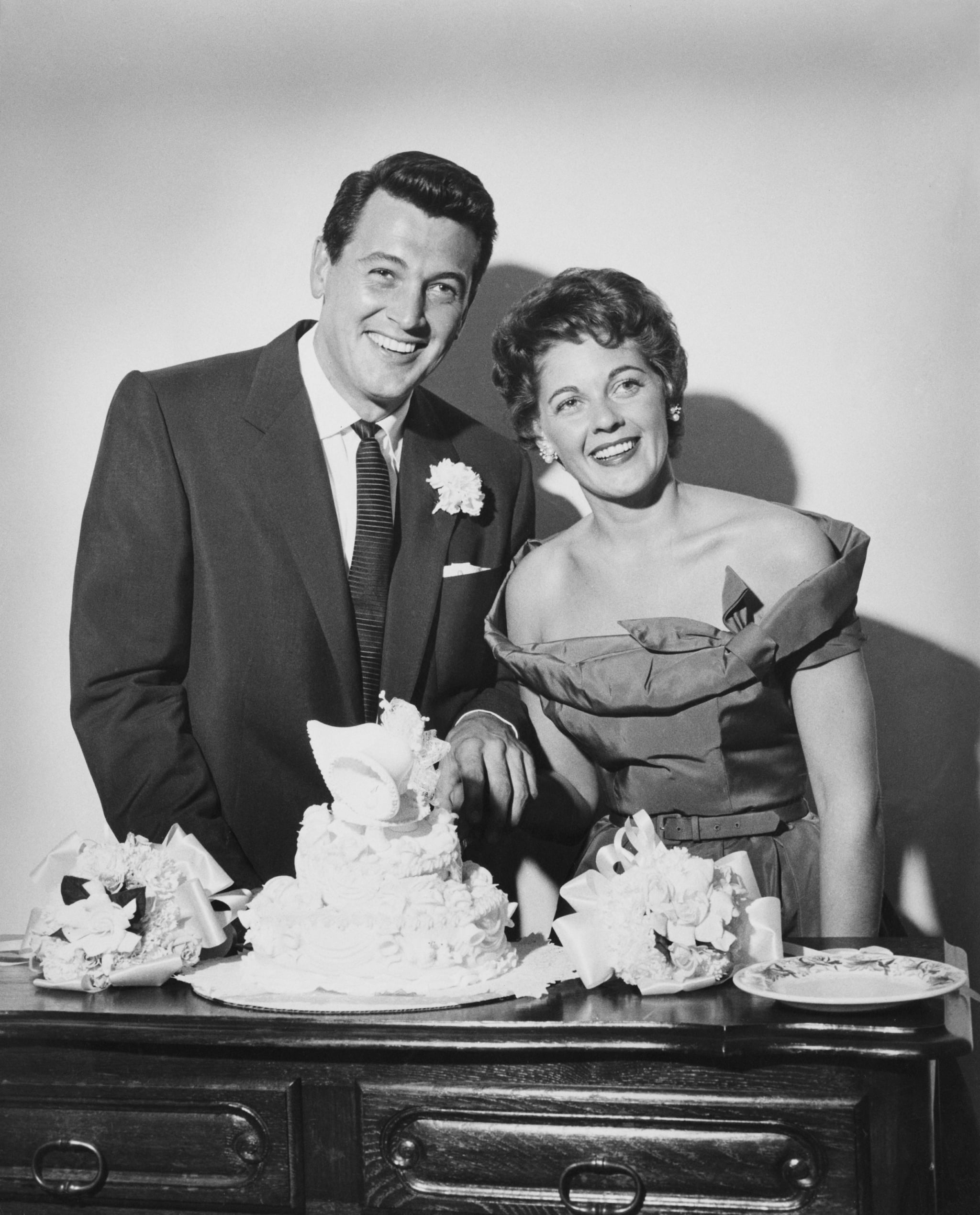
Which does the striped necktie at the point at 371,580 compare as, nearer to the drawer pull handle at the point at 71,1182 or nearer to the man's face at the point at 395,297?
the man's face at the point at 395,297

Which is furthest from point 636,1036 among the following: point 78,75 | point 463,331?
point 78,75

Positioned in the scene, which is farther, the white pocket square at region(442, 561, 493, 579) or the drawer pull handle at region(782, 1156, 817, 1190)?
the white pocket square at region(442, 561, 493, 579)

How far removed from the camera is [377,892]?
1.91m

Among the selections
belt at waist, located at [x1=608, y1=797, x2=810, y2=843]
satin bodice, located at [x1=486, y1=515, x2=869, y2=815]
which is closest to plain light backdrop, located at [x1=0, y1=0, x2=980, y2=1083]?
satin bodice, located at [x1=486, y1=515, x2=869, y2=815]

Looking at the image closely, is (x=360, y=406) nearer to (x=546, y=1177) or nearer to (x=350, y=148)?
(x=350, y=148)

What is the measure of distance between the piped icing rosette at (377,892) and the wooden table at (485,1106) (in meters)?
0.10

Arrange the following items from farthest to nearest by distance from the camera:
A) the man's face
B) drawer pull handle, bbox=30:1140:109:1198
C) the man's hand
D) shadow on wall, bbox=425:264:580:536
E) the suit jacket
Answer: shadow on wall, bbox=425:264:580:536, the man's face, the suit jacket, the man's hand, drawer pull handle, bbox=30:1140:109:1198

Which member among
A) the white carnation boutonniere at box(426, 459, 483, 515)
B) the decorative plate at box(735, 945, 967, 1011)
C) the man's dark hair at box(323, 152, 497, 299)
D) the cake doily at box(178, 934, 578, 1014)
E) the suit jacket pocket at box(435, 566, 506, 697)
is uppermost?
the man's dark hair at box(323, 152, 497, 299)

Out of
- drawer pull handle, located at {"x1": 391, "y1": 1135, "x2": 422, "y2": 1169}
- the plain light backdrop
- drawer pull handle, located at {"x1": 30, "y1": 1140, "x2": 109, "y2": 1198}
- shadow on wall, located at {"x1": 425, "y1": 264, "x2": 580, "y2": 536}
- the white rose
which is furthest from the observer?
shadow on wall, located at {"x1": 425, "y1": 264, "x2": 580, "y2": 536}

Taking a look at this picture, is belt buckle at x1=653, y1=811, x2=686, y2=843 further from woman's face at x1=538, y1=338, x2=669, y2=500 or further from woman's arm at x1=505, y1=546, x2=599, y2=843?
woman's face at x1=538, y1=338, x2=669, y2=500

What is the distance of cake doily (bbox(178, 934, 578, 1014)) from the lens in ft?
6.11

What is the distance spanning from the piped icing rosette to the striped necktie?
85 cm

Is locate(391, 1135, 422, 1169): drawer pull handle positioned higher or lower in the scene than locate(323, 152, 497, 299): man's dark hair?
lower

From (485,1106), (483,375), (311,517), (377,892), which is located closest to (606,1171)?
(485,1106)
